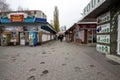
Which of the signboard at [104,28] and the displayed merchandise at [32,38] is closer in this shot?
the signboard at [104,28]

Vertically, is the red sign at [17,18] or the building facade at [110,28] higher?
the red sign at [17,18]

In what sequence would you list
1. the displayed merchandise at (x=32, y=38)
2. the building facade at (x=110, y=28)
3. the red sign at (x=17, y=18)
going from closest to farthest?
the building facade at (x=110, y=28), the displayed merchandise at (x=32, y=38), the red sign at (x=17, y=18)

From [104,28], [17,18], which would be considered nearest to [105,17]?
[104,28]

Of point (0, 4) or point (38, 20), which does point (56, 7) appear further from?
point (38, 20)

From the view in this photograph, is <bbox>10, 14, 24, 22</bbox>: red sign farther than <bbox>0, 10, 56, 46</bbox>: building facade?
Yes

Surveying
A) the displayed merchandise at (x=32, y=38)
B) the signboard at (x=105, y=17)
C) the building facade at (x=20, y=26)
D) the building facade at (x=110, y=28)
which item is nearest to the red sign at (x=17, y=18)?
the building facade at (x=20, y=26)

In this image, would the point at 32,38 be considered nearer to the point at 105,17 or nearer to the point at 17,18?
the point at 17,18

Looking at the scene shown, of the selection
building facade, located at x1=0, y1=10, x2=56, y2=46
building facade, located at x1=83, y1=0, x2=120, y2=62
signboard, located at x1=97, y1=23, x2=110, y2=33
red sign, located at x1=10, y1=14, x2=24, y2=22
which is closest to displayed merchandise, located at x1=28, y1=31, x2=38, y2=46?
building facade, located at x1=0, y1=10, x2=56, y2=46

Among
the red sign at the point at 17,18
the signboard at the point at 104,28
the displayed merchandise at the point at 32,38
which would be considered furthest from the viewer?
the red sign at the point at 17,18

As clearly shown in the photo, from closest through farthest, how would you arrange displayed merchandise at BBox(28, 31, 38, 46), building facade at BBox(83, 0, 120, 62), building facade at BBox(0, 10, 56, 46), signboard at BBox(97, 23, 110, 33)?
building facade at BBox(83, 0, 120, 62), signboard at BBox(97, 23, 110, 33), displayed merchandise at BBox(28, 31, 38, 46), building facade at BBox(0, 10, 56, 46)

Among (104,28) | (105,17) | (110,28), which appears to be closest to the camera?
(110,28)

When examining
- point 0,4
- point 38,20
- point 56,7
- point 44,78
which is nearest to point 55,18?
point 56,7

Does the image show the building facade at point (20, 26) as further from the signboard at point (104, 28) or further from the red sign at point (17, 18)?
the signboard at point (104, 28)

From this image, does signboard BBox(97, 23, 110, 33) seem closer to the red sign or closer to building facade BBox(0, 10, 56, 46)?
building facade BBox(0, 10, 56, 46)
